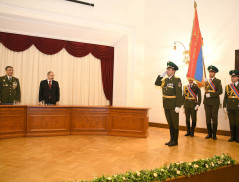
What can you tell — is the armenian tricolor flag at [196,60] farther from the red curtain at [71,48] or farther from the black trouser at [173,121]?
the red curtain at [71,48]

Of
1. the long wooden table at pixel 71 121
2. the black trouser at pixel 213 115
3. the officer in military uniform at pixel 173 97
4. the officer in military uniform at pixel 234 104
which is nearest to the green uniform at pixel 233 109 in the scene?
the officer in military uniform at pixel 234 104

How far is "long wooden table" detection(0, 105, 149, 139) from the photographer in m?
4.91

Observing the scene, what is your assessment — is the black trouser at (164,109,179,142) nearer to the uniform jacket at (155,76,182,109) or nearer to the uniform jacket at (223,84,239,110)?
the uniform jacket at (155,76,182,109)

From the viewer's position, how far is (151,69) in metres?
7.34

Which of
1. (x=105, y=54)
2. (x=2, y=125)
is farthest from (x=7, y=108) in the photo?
(x=105, y=54)

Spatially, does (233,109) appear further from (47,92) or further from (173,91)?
(47,92)

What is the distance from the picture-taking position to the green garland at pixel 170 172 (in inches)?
87.0

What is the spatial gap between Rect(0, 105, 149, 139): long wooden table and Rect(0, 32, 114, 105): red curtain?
245cm

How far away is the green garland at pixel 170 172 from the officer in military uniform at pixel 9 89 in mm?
3969

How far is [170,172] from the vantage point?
2428 millimetres

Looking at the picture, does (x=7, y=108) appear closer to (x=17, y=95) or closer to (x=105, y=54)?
(x=17, y=95)

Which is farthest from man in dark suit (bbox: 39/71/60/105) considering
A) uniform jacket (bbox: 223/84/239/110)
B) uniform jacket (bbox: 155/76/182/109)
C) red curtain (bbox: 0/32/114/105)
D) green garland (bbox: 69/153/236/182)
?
uniform jacket (bbox: 223/84/239/110)

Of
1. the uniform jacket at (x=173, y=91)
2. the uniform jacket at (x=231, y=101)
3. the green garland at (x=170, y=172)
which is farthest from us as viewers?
the uniform jacket at (x=231, y=101)

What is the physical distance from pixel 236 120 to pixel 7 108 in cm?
521
